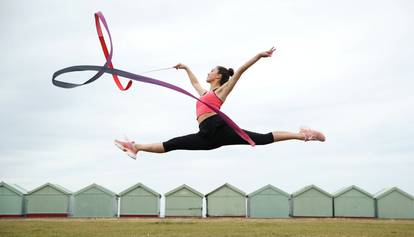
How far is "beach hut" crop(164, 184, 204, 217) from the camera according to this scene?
37.9 m

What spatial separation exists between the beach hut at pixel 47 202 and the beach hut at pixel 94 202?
995 mm

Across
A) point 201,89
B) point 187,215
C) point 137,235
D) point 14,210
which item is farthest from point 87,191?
point 201,89

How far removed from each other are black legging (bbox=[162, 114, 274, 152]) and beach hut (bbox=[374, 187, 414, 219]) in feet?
116

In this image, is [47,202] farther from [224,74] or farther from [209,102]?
[209,102]

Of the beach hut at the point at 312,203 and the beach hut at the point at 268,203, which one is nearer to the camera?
the beach hut at the point at 268,203

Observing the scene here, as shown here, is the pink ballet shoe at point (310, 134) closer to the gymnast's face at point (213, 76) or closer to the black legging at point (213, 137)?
the black legging at point (213, 137)

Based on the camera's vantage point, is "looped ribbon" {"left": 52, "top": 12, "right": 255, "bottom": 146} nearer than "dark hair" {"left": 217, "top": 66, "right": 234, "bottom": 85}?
Yes

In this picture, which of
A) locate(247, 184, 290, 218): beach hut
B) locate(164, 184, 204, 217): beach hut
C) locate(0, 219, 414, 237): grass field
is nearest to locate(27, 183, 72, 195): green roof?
locate(164, 184, 204, 217): beach hut

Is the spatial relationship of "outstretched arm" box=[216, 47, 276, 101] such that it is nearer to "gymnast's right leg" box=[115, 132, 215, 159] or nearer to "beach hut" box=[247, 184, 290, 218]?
"gymnast's right leg" box=[115, 132, 215, 159]

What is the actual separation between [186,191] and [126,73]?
1285 inches

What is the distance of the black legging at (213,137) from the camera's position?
6.89 metres

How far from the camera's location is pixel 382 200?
39.3m

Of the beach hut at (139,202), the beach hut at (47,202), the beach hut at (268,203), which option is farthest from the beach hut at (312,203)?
the beach hut at (47,202)

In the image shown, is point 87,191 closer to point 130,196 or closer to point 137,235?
point 130,196
